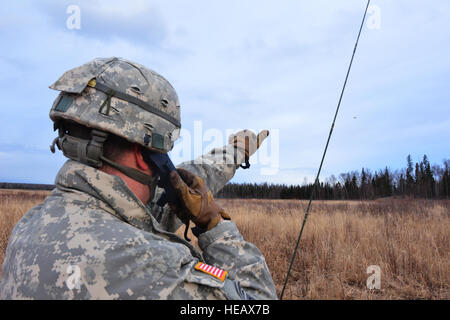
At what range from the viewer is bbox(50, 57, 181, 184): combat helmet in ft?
5.21

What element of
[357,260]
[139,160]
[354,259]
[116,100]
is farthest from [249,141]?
[357,260]

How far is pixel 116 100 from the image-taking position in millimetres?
1654

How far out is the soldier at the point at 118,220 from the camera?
1257mm

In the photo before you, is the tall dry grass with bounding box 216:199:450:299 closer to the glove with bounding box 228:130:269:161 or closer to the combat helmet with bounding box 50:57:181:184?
the glove with bounding box 228:130:269:161

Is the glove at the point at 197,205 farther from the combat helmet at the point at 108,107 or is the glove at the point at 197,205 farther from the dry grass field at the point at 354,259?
the dry grass field at the point at 354,259

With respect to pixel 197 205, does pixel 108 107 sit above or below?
above

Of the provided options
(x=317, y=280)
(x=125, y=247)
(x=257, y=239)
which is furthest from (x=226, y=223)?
(x=257, y=239)

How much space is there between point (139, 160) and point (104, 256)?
637 millimetres

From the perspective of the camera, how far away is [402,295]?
4137mm

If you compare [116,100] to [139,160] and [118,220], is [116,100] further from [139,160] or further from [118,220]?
[118,220]

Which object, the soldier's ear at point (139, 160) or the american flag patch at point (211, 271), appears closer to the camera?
the american flag patch at point (211, 271)

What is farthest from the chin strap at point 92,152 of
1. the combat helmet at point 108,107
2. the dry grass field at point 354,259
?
the dry grass field at point 354,259

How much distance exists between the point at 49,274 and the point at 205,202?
34.0 inches

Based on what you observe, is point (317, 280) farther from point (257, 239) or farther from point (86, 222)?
point (86, 222)
